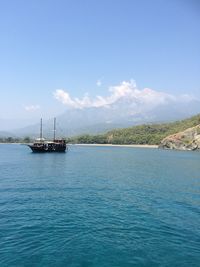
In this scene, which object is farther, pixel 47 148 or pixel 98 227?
pixel 47 148

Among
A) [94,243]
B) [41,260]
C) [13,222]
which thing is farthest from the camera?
[13,222]

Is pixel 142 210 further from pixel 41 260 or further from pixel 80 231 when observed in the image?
pixel 41 260

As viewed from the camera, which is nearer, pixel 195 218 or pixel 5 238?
pixel 5 238

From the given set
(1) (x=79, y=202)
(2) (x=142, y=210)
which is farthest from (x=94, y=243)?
(1) (x=79, y=202)

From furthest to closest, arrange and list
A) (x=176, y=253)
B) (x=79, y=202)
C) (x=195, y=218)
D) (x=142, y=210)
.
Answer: (x=79, y=202) < (x=142, y=210) < (x=195, y=218) < (x=176, y=253)

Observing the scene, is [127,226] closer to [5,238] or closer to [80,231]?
[80,231]

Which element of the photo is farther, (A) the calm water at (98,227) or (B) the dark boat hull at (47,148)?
(B) the dark boat hull at (47,148)

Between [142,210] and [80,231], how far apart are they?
9.01 m

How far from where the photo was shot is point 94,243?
925 inches

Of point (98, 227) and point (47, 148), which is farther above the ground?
point (47, 148)

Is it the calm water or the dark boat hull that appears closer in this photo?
the calm water

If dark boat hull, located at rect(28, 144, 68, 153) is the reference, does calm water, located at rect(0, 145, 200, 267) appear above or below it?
below

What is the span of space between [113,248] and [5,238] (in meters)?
7.76

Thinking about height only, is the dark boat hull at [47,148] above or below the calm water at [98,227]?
above
